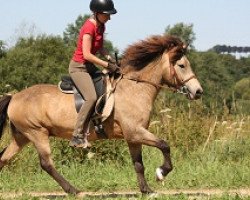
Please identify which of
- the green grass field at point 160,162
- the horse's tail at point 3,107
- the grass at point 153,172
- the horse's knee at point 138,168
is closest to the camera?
the horse's knee at point 138,168

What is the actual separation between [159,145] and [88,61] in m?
1.77

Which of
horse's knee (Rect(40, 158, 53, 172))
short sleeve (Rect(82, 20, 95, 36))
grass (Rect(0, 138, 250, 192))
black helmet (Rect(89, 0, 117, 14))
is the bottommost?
grass (Rect(0, 138, 250, 192))

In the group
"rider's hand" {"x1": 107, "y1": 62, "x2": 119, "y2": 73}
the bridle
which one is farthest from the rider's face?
the bridle

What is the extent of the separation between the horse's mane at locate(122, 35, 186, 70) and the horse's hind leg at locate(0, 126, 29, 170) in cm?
224

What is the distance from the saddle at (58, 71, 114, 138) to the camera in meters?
8.93

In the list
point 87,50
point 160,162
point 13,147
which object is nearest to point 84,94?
point 87,50

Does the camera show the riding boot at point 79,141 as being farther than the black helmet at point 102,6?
Yes

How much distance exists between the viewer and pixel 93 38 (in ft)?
29.6

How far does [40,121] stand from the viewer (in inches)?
372

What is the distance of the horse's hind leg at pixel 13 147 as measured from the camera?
9867 mm

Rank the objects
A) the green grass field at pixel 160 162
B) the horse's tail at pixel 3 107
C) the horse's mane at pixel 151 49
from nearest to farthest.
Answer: the horse's mane at pixel 151 49
the horse's tail at pixel 3 107
the green grass field at pixel 160 162

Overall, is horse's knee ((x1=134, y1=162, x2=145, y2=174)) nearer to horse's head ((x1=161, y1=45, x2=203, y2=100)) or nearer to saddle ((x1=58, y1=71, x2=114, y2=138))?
saddle ((x1=58, y1=71, x2=114, y2=138))

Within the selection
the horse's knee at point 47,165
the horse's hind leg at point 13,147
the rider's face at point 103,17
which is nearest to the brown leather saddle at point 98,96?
the rider's face at point 103,17

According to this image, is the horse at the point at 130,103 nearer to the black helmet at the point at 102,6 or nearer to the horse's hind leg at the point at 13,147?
the horse's hind leg at the point at 13,147
